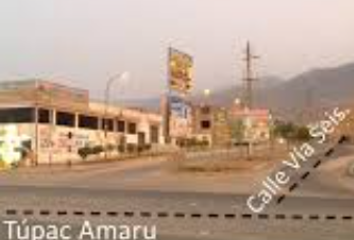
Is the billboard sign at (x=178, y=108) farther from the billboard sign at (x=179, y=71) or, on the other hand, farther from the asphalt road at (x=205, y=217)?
the asphalt road at (x=205, y=217)

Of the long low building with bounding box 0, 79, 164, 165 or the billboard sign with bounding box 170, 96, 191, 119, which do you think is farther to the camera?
the long low building with bounding box 0, 79, 164, 165

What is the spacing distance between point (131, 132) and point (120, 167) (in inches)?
1431

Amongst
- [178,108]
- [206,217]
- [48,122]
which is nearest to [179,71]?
[178,108]

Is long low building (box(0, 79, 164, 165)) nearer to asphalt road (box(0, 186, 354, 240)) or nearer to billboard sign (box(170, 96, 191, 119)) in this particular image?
billboard sign (box(170, 96, 191, 119))

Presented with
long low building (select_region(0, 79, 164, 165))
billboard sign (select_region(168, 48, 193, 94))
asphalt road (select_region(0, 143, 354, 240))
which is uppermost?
billboard sign (select_region(168, 48, 193, 94))

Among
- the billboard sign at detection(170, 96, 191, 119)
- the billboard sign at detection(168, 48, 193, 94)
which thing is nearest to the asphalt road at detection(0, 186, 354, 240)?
the billboard sign at detection(170, 96, 191, 119)

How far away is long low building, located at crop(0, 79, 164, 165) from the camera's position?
7931 cm

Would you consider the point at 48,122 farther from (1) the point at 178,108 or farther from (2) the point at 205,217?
(2) the point at 205,217

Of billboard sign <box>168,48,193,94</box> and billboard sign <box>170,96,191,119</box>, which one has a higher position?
billboard sign <box>168,48,193,94</box>

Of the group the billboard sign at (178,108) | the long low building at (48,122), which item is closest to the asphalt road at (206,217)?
the billboard sign at (178,108)

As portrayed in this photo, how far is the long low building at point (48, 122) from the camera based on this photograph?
79.3 meters

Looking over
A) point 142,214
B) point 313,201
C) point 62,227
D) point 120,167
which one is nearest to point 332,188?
point 313,201

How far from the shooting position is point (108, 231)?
16.0 m

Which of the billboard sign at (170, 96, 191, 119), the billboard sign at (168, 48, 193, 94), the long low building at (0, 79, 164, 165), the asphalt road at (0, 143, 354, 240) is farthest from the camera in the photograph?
the long low building at (0, 79, 164, 165)
